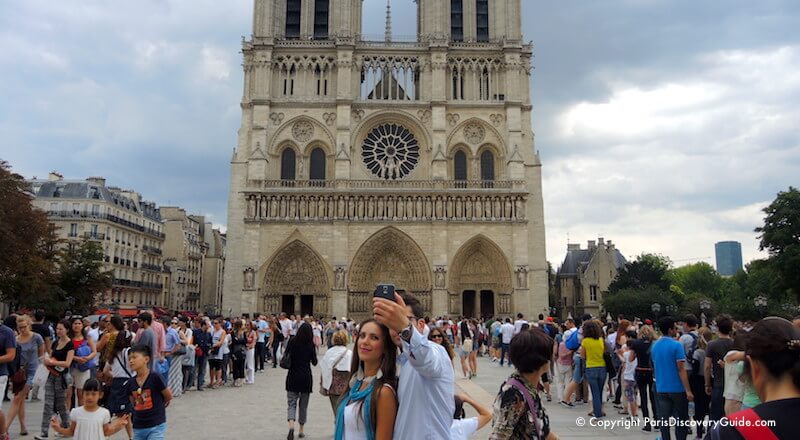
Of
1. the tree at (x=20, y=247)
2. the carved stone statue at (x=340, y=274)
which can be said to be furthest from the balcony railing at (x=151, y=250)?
the carved stone statue at (x=340, y=274)

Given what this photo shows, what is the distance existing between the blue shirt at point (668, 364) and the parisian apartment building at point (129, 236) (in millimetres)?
28715

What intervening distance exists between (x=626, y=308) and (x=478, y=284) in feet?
27.2

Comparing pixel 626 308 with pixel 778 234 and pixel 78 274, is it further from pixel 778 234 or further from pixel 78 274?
pixel 78 274

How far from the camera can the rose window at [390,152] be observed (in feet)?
108

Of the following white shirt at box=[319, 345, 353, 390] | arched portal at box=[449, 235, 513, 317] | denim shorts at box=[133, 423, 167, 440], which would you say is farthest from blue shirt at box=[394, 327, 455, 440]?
arched portal at box=[449, 235, 513, 317]

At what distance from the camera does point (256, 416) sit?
29.4ft

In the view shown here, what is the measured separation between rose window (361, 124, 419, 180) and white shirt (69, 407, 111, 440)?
28386 millimetres

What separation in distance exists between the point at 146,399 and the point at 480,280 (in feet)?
90.7

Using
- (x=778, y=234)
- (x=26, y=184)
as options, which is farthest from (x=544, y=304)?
(x=26, y=184)

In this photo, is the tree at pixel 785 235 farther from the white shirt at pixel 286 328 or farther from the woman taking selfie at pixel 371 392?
the woman taking selfie at pixel 371 392

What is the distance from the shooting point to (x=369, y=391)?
273cm

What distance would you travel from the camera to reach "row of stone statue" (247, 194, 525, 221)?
30.7 m

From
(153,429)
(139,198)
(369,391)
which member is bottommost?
(153,429)

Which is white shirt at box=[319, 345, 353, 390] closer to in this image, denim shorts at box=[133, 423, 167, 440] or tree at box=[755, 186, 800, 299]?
denim shorts at box=[133, 423, 167, 440]
